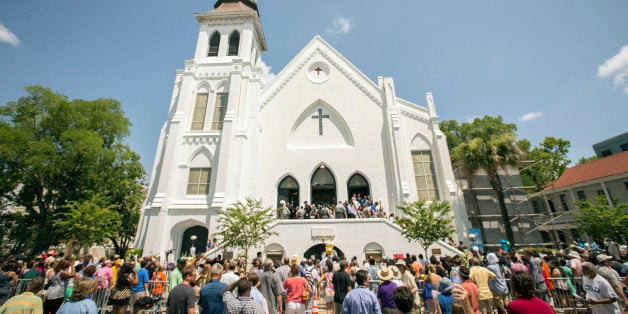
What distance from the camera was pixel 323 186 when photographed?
19.7 meters

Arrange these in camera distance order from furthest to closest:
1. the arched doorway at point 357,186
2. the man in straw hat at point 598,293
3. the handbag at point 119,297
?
the arched doorway at point 357,186 → the handbag at point 119,297 → the man in straw hat at point 598,293

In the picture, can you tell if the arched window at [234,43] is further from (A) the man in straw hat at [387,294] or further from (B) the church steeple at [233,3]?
(A) the man in straw hat at [387,294]

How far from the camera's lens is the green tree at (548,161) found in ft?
95.7

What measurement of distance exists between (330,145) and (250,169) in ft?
20.6

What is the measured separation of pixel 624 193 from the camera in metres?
21.3

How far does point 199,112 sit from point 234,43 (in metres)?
7.64

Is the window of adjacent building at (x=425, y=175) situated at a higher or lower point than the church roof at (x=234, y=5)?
lower

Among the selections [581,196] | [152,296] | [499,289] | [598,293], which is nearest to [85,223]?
[152,296]

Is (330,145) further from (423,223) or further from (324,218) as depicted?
(423,223)

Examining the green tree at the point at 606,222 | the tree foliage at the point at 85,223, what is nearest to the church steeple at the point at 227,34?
the tree foliage at the point at 85,223

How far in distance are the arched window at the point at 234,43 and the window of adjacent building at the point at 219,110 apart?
4.85 meters

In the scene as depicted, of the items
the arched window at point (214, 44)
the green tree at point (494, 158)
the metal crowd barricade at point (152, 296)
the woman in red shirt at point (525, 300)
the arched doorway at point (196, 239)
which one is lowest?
the metal crowd barricade at point (152, 296)

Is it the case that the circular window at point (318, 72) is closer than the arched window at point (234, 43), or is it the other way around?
the circular window at point (318, 72)

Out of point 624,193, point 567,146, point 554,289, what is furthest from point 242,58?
point 567,146
